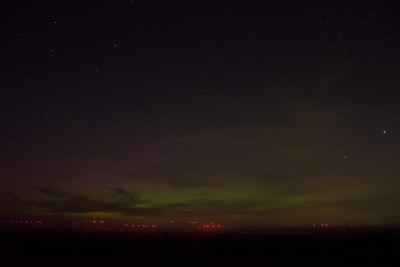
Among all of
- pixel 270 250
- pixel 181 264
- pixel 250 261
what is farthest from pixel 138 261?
pixel 270 250

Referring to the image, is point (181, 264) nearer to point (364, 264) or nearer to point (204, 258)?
point (204, 258)

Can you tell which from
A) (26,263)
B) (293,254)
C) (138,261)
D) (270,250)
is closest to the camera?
(26,263)

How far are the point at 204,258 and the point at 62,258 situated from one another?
8.15 m

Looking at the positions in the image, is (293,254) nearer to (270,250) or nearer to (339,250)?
(270,250)

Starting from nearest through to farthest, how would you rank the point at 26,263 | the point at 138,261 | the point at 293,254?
1. the point at 26,263
2. the point at 138,261
3. the point at 293,254

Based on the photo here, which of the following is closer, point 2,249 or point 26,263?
point 26,263

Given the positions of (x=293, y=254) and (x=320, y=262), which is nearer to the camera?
(x=320, y=262)

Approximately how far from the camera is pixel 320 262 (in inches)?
804

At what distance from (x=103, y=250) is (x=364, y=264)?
1590cm

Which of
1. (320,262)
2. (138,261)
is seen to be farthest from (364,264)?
(138,261)

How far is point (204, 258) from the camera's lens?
2219 cm

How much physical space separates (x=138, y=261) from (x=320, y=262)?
984 cm

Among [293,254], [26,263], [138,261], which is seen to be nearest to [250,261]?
[293,254]

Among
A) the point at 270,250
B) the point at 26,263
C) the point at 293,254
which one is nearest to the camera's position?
the point at 26,263
